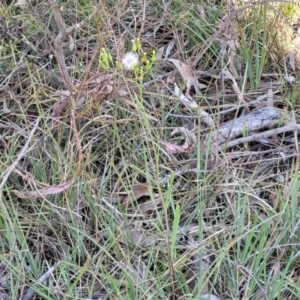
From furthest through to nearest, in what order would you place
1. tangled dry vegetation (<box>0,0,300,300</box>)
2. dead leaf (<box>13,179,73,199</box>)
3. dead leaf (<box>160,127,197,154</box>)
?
dead leaf (<box>160,127,197,154</box>), dead leaf (<box>13,179,73,199</box>), tangled dry vegetation (<box>0,0,300,300</box>)

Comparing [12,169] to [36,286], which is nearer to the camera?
[36,286]

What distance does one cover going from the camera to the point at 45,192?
1.50 metres

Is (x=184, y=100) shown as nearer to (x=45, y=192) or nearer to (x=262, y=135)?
(x=262, y=135)

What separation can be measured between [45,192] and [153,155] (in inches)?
12.3

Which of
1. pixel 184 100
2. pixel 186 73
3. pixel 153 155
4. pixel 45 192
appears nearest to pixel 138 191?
pixel 153 155

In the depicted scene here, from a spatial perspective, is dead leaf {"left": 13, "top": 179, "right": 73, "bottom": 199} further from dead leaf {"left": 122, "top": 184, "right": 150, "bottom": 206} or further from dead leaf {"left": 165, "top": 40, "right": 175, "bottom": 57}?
dead leaf {"left": 165, "top": 40, "right": 175, "bottom": 57}

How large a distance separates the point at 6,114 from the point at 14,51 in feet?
0.92

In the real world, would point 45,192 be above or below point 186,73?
below

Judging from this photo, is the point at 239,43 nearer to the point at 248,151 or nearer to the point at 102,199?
the point at 248,151

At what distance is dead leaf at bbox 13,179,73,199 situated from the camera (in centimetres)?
149

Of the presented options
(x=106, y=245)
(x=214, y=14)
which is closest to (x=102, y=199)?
(x=106, y=245)

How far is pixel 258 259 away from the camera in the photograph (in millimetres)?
1326

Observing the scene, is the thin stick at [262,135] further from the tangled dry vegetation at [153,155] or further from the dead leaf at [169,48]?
the dead leaf at [169,48]

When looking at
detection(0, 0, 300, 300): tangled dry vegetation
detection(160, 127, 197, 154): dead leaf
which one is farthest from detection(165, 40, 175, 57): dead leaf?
detection(160, 127, 197, 154): dead leaf
